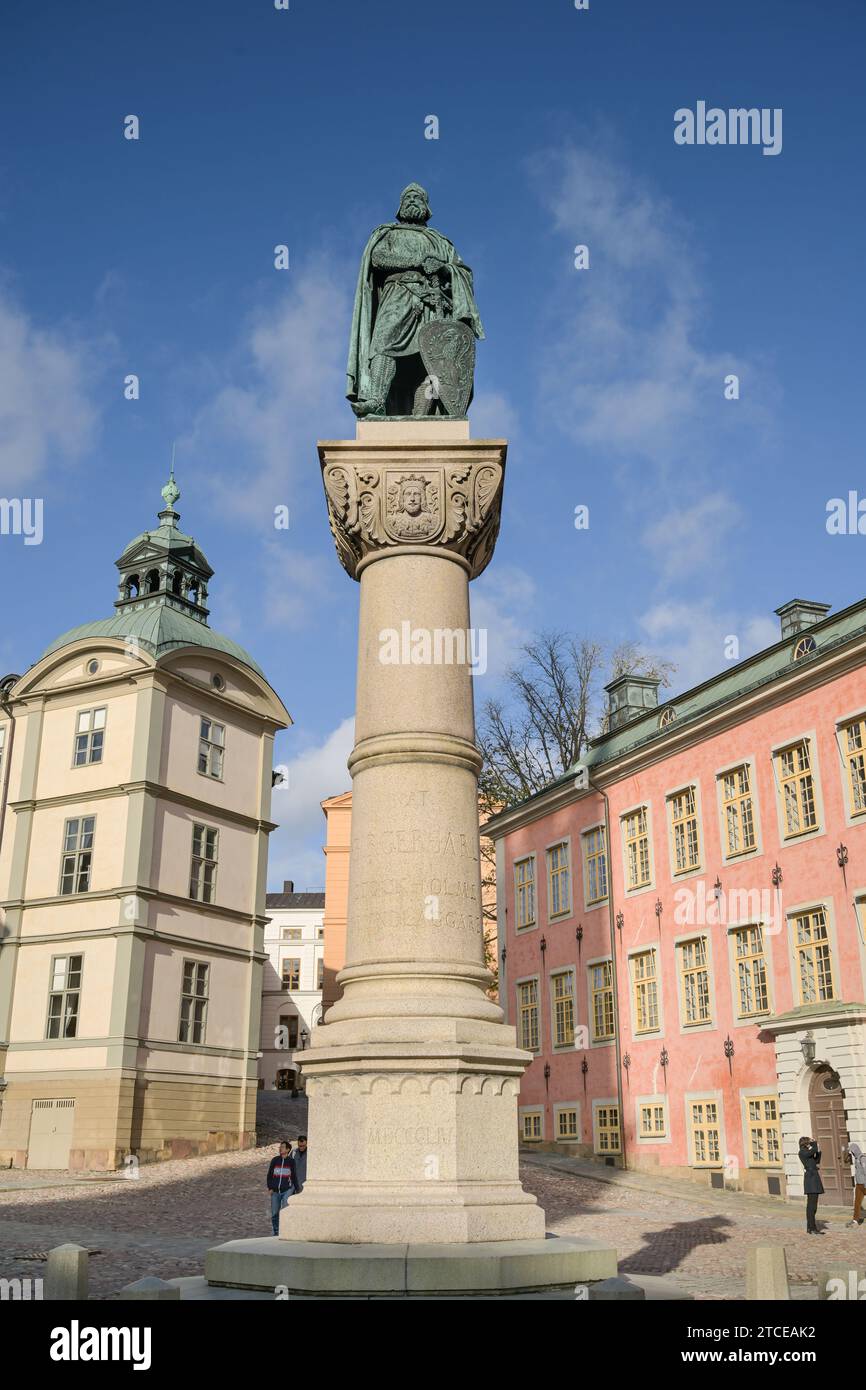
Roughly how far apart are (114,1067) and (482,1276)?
77.1 ft

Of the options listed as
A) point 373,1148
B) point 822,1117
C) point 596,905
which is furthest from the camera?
point 596,905

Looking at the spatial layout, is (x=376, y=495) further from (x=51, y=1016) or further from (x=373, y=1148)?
(x=51, y=1016)

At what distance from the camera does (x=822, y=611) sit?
29.8 m

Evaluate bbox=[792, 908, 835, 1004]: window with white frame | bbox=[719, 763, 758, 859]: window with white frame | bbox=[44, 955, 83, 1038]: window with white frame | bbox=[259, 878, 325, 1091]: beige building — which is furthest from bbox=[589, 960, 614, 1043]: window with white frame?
bbox=[259, 878, 325, 1091]: beige building

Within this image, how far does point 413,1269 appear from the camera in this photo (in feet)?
25.5

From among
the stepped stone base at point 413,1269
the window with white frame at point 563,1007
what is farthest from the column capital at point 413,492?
the window with white frame at point 563,1007

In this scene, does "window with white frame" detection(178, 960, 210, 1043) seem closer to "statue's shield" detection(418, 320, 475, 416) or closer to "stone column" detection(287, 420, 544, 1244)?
"stone column" detection(287, 420, 544, 1244)

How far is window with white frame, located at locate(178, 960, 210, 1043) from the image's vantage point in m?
31.9

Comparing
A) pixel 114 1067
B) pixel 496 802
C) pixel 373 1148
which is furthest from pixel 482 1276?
pixel 496 802

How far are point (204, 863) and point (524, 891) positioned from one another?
10458 mm

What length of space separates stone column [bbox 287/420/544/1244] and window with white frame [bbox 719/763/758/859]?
60.6ft

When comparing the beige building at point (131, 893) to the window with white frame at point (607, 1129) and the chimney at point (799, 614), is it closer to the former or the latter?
the window with white frame at point (607, 1129)

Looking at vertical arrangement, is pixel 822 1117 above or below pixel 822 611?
below
